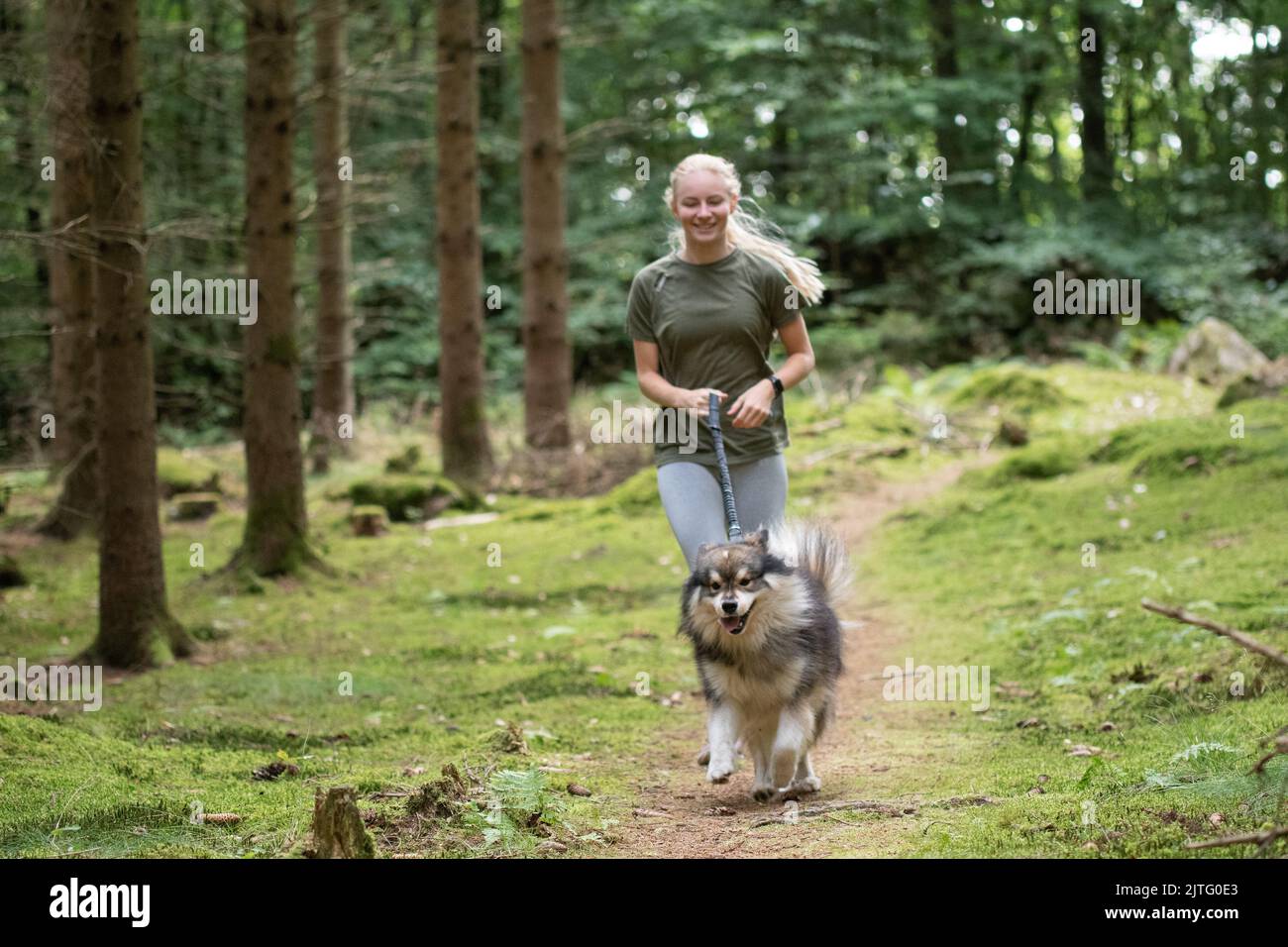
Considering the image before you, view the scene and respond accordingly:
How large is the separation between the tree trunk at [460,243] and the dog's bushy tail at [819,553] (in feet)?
32.0

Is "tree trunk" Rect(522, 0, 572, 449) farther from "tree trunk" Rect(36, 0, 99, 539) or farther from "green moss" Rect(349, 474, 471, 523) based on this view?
"tree trunk" Rect(36, 0, 99, 539)

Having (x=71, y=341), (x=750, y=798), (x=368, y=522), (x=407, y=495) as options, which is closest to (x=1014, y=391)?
(x=407, y=495)

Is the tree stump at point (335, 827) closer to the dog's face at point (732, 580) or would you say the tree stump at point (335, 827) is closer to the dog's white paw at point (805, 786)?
the dog's face at point (732, 580)

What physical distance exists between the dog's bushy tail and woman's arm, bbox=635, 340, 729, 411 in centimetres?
70

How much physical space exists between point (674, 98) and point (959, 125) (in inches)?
262

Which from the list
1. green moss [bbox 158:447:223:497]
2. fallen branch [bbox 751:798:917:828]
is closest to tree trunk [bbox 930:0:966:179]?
green moss [bbox 158:447:223:497]

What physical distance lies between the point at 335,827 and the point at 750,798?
211cm

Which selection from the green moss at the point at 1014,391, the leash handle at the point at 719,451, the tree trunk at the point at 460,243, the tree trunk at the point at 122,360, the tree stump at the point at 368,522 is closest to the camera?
the leash handle at the point at 719,451

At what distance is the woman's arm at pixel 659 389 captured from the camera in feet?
19.0

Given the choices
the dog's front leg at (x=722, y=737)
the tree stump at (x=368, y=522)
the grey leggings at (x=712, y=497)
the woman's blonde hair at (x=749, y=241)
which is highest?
the woman's blonde hair at (x=749, y=241)

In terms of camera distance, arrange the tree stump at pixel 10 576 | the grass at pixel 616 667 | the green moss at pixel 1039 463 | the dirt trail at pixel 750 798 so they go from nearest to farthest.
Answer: the dirt trail at pixel 750 798 → the grass at pixel 616 667 → the tree stump at pixel 10 576 → the green moss at pixel 1039 463

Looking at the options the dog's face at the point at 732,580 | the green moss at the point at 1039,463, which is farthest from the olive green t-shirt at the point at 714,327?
the green moss at the point at 1039,463
